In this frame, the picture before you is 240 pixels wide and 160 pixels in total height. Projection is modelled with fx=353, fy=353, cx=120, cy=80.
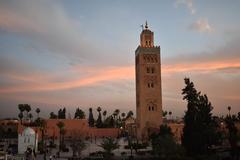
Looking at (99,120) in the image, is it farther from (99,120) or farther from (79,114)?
(79,114)

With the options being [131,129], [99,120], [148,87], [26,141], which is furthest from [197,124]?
[99,120]

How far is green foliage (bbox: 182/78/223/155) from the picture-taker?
31047 millimetres

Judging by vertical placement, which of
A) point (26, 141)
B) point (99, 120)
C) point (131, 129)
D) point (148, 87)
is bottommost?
point (26, 141)

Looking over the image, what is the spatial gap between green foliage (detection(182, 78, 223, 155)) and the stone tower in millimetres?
15688

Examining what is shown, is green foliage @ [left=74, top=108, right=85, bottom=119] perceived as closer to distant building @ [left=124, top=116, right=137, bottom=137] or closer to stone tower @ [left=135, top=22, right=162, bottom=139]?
distant building @ [left=124, top=116, right=137, bottom=137]

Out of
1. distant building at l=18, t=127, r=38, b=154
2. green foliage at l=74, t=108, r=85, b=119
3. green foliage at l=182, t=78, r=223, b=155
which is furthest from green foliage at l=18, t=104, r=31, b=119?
green foliage at l=182, t=78, r=223, b=155

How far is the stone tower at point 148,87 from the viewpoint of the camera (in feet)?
162

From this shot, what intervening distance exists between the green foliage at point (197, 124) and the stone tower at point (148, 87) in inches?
618

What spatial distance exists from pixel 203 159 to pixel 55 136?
33.8 m

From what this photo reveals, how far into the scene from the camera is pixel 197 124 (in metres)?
31.5

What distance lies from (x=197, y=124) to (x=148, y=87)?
63.9ft

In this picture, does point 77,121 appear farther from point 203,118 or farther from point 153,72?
point 203,118

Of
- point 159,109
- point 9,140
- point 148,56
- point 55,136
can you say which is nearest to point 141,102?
point 159,109

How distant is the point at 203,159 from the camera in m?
28.7
